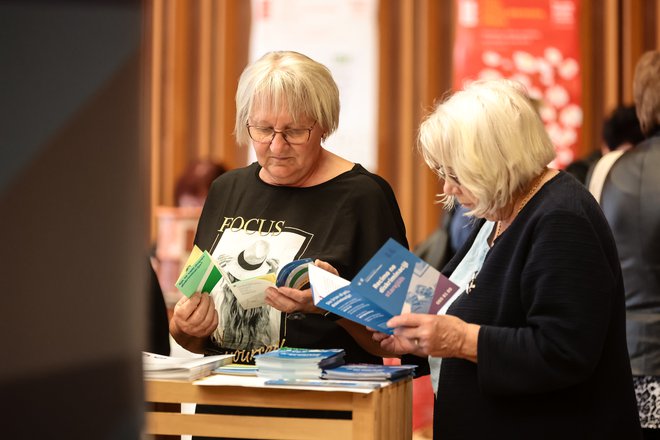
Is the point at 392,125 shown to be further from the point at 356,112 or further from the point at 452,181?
the point at 452,181

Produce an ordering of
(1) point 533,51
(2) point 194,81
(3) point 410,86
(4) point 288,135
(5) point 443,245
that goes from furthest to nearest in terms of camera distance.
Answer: (2) point 194,81
(3) point 410,86
(1) point 533,51
(5) point 443,245
(4) point 288,135

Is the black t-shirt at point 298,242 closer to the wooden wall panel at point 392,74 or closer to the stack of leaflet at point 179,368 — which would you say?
the stack of leaflet at point 179,368

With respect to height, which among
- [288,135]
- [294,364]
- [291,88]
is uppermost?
[291,88]

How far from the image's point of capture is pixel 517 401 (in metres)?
1.93

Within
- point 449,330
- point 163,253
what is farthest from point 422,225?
point 449,330

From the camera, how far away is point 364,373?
206cm

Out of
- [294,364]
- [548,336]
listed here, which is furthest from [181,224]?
[548,336]

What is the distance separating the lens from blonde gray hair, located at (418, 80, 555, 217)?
1.93 meters

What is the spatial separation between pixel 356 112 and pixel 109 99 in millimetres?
6436

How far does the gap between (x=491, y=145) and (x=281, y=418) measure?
0.77 meters

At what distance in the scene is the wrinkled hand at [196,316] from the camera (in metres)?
2.33

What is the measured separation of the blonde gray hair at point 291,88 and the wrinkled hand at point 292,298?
0.46 meters

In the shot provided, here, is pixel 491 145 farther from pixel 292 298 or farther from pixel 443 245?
pixel 443 245

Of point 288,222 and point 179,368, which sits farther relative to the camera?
point 288,222
